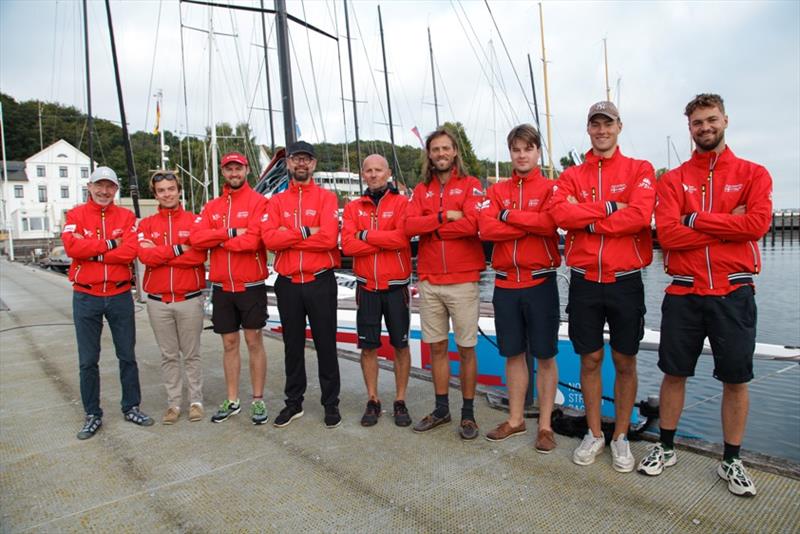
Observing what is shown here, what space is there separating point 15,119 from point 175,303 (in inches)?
3207

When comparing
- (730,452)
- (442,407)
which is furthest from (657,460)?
(442,407)

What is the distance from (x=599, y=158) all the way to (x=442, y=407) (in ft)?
6.58

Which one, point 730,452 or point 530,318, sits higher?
point 530,318

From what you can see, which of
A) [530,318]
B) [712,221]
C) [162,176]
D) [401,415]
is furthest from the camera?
[162,176]

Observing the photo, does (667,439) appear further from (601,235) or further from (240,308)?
(240,308)

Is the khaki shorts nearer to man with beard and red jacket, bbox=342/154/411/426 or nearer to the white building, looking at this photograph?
man with beard and red jacket, bbox=342/154/411/426

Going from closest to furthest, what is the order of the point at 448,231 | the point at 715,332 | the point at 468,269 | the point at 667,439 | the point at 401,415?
the point at 715,332 < the point at 667,439 < the point at 448,231 < the point at 468,269 < the point at 401,415

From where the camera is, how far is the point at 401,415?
3.78m

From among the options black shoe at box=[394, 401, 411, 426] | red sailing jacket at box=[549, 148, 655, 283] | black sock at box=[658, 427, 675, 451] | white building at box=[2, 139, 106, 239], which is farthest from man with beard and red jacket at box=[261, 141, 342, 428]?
white building at box=[2, 139, 106, 239]

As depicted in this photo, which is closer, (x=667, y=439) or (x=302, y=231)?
(x=667, y=439)

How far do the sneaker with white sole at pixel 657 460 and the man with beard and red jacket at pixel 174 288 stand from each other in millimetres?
3169

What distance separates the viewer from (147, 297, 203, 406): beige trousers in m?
3.99

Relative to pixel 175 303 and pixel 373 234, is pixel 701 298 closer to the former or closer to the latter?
pixel 373 234

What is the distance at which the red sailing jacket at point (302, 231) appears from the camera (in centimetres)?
369
